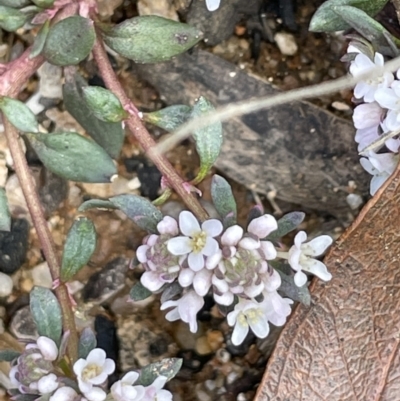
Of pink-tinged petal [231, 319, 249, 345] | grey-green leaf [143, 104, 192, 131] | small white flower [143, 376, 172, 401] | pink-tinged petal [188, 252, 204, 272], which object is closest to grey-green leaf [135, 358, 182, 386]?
small white flower [143, 376, 172, 401]

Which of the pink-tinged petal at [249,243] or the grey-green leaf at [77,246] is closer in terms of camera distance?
the pink-tinged petal at [249,243]

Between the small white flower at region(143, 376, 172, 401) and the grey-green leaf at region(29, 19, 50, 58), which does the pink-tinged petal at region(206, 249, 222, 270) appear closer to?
the small white flower at region(143, 376, 172, 401)

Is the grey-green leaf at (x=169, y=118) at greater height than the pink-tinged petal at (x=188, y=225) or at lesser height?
greater

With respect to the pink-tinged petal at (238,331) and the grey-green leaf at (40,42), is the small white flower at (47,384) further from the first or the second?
the grey-green leaf at (40,42)

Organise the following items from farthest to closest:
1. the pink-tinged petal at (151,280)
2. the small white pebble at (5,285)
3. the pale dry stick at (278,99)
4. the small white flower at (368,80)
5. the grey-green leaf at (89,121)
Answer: the small white pebble at (5,285) → the grey-green leaf at (89,121) → the small white flower at (368,80) → the pink-tinged petal at (151,280) → the pale dry stick at (278,99)

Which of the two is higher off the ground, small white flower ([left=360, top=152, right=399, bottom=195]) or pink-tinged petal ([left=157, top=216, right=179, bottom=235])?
pink-tinged petal ([left=157, top=216, right=179, bottom=235])

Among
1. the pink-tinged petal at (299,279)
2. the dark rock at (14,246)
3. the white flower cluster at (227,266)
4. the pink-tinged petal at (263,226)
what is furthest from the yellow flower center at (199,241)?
the dark rock at (14,246)

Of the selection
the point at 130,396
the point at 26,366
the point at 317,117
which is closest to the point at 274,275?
the point at 130,396
